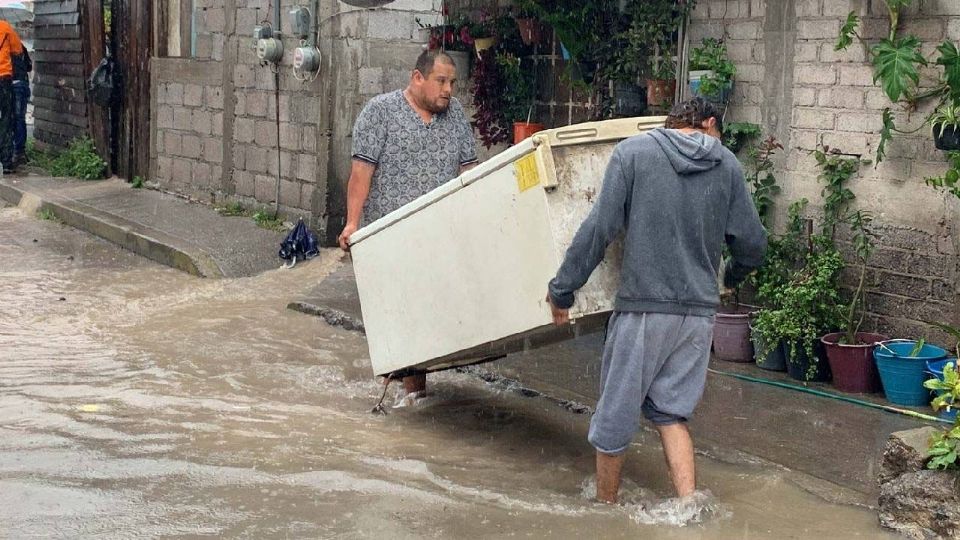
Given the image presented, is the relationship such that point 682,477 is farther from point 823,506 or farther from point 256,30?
point 256,30

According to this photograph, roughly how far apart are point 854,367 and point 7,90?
13.0m

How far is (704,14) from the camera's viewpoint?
7.88 meters

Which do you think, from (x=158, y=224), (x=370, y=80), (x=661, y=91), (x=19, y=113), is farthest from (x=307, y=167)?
(x=19, y=113)

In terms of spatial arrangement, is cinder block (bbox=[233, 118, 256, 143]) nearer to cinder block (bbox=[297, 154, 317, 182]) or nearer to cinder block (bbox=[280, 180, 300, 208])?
cinder block (bbox=[280, 180, 300, 208])

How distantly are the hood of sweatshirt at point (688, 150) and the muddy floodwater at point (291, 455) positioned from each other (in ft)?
4.30

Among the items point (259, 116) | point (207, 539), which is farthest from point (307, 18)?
point (207, 539)

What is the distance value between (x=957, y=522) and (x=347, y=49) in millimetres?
7457

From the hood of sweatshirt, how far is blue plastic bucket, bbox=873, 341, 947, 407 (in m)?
2.30

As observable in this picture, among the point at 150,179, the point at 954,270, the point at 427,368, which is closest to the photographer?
the point at 427,368

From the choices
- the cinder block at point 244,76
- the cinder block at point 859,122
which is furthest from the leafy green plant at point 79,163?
the cinder block at point 859,122

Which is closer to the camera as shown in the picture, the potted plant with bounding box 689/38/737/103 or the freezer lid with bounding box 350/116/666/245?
the freezer lid with bounding box 350/116/666/245

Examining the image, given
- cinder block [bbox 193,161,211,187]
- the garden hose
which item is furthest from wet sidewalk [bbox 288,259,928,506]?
cinder block [bbox 193,161,211,187]

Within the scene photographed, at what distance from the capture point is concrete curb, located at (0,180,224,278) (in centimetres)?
1038

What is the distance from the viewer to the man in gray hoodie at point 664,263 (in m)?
4.51
